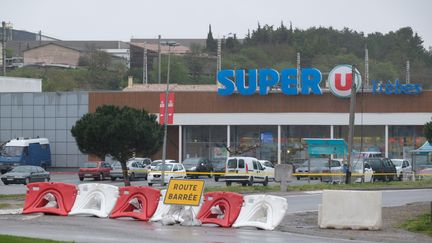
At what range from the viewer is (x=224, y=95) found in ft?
254

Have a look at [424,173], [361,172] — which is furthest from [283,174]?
[424,173]

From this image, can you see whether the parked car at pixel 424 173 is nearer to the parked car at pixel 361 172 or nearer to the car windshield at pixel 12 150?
the parked car at pixel 361 172

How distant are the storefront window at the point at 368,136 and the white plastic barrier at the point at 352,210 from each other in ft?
176

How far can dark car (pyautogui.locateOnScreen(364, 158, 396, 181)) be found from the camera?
56875 mm

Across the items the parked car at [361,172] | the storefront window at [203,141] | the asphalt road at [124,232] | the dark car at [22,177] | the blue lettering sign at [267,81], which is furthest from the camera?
the storefront window at [203,141]

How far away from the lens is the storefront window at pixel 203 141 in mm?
79188

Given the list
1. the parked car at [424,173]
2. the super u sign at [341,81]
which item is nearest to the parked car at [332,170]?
the parked car at [424,173]

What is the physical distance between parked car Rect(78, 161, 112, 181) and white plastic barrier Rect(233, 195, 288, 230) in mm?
38589

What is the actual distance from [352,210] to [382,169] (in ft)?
115

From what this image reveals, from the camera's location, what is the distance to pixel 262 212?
23.4 m

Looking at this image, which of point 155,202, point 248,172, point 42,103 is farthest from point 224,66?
point 155,202

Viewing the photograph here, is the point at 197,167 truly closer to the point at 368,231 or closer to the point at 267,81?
the point at 267,81

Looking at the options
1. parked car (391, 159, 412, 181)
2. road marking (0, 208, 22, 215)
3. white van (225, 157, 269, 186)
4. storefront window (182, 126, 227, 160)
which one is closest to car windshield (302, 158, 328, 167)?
parked car (391, 159, 412, 181)

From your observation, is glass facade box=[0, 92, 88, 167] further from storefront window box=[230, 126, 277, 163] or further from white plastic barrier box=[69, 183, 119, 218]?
white plastic barrier box=[69, 183, 119, 218]
